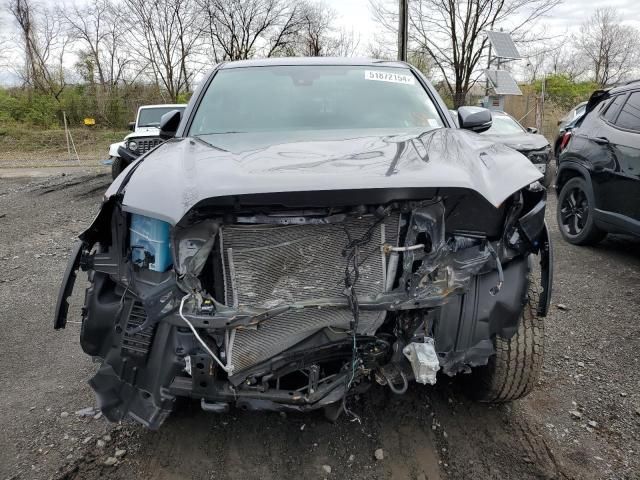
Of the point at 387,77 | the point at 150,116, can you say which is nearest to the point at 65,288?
the point at 387,77

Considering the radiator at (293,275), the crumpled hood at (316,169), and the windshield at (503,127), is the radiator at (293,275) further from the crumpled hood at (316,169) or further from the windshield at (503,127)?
the windshield at (503,127)

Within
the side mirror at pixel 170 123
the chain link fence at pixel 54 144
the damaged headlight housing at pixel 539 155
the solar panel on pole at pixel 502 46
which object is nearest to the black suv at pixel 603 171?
the damaged headlight housing at pixel 539 155

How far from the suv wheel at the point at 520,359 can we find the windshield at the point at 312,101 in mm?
1281

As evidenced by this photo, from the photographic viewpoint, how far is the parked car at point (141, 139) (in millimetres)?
9789

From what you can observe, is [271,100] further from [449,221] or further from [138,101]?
[138,101]

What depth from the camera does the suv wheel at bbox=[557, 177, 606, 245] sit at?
5520 mm

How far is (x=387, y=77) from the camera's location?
3.60 meters

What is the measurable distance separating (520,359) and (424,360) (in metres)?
0.64

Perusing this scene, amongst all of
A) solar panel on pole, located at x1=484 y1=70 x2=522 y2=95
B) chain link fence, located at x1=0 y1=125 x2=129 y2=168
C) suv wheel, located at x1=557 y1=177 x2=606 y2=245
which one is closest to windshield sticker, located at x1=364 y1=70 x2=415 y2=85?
suv wheel, located at x1=557 y1=177 x2=606 y2=245

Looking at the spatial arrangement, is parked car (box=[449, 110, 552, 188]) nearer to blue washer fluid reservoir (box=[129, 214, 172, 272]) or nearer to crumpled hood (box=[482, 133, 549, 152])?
crumpled hood (box=[482, 133, 549, 152])

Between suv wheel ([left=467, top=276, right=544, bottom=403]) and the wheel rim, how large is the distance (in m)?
3.61

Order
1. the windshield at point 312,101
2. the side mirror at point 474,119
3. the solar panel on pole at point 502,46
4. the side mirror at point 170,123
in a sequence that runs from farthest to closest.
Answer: the solar panel on pole at point 502,46 < the side mirror at point 170,123 < the side mirror at point 474,119 < the windshield at point 312,101

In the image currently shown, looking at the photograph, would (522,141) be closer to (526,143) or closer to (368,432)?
(526,143)

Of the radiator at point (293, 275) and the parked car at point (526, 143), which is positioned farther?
the parked car at point (526, 143)
